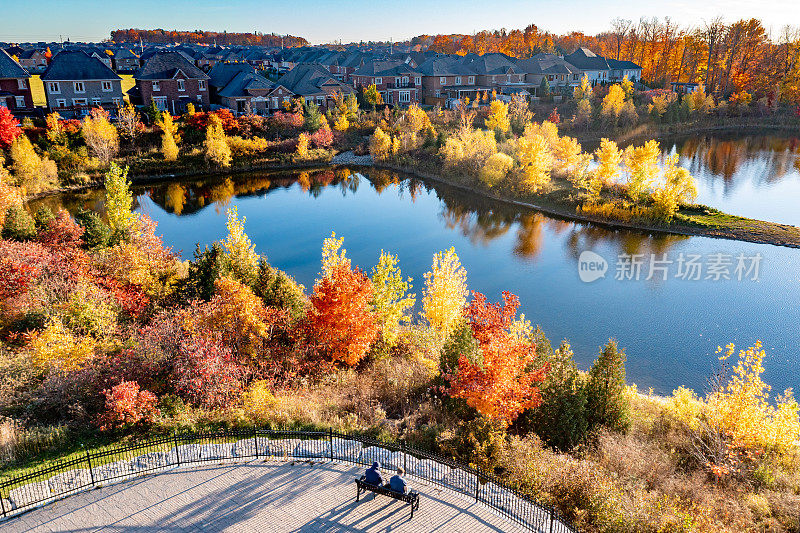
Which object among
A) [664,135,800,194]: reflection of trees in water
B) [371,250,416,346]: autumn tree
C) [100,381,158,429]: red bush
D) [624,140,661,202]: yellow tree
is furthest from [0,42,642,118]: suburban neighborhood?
[100,381,158,429]: red bush

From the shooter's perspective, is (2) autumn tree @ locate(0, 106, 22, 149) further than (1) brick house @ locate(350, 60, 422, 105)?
No

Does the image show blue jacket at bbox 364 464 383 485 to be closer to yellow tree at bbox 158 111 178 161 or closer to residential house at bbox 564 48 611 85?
yellow tree at bbox 158 111 178 161

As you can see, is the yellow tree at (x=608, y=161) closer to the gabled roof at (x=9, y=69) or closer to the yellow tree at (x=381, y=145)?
the yellow tree at (x=381, y=145)

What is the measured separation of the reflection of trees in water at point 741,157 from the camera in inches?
2148

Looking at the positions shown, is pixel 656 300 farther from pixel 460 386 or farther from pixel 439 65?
pixel 439 65

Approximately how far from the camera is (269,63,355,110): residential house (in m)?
72.8

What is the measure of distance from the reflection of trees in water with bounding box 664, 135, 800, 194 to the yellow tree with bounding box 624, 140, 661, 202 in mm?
11799

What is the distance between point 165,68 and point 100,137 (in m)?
A: 21.6

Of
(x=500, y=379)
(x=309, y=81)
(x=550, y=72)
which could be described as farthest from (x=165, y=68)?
(x=500, y=379)

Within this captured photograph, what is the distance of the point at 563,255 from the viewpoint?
35969 mm

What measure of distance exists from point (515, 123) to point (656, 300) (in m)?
41.8

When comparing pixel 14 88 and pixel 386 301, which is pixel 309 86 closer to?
pixel 14 88

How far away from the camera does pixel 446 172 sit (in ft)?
179

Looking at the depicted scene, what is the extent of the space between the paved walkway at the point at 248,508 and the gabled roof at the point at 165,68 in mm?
68363
